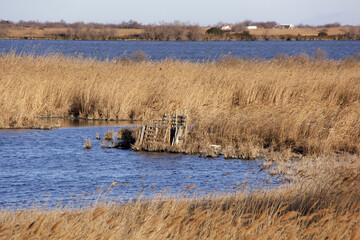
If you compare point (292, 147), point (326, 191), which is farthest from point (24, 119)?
point (326, 191)

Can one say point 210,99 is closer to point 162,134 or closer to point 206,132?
point 206,132

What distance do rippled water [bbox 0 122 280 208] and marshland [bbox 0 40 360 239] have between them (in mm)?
69

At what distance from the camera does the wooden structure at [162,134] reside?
14.9 metres

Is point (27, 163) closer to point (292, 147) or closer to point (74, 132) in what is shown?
point (74, 132)


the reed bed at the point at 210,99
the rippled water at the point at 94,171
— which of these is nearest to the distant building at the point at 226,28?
the reed bed at the point at 210,99

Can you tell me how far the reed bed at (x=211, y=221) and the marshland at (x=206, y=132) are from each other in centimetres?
4

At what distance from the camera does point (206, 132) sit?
15203 millimetres

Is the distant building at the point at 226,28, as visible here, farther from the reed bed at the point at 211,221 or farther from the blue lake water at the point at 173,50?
the reed bed at the point at 211,221

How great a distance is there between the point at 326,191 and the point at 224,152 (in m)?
6.26

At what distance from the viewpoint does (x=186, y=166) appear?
13141 mm

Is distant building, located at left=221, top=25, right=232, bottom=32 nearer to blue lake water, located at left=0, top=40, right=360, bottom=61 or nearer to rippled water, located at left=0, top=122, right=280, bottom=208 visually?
blue lake water, located at left=0, top=40, right=360, bottom=61

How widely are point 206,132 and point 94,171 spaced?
12.8 ft

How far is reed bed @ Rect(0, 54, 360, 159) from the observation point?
1489 cm

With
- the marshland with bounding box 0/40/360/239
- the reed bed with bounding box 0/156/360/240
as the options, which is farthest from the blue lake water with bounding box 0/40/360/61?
the reed bed with bounding box 0/156/360/240
